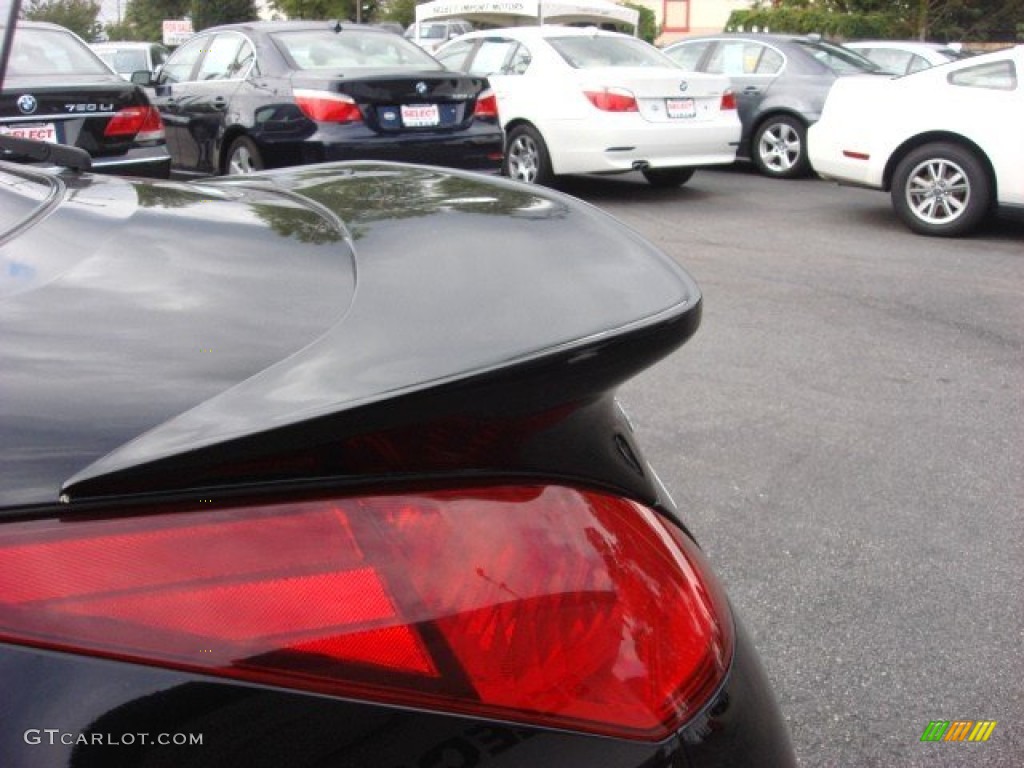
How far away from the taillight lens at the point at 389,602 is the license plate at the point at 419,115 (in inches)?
288

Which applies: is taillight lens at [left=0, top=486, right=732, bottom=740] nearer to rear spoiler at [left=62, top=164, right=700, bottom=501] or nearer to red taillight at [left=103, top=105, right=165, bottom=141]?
rear spoiler at [left=62, top=164, right=700, bottom=501]

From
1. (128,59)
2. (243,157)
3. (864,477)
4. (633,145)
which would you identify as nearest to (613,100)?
(633,145)

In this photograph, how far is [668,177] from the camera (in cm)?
1094

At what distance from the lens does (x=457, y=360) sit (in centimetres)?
106

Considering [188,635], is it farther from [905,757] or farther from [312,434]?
[905,757]

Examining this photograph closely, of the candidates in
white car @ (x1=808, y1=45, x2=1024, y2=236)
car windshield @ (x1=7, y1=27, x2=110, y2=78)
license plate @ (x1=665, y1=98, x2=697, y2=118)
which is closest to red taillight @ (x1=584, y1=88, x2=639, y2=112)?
license plate @ (x1=665, y1=98, x2=697, y2=118)

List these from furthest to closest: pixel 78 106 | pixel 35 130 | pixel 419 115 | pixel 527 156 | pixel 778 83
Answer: pixel 778 83 → pixel 527 156 → pixel 419 115 → pixel 78 106 → pixel 35 130

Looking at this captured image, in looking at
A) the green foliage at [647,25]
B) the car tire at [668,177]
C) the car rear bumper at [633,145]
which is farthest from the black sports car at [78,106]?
the green foliage at [647,25]

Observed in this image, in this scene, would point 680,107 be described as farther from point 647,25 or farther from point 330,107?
point 647,25

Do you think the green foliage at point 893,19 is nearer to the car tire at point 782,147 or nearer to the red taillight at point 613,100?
the car tire at point 782,147

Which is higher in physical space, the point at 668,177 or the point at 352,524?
the point at 352,524

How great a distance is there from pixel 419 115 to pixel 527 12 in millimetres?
13222

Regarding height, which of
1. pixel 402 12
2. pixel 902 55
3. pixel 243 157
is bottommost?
pixel 243 157

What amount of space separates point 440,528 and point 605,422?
0.34 metres
